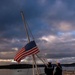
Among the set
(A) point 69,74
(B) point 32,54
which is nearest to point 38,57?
(B) point 32,54

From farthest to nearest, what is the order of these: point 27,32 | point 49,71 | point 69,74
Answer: point 69,74 → point 49,71 → point 27,32

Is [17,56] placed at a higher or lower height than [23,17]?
lower

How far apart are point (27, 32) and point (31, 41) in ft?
3.05

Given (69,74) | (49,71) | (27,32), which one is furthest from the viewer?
(69,74)

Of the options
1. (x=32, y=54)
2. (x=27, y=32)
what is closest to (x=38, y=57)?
(x=32, y=54)

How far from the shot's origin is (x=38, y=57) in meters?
22.2

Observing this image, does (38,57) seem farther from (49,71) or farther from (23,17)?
(23,17)

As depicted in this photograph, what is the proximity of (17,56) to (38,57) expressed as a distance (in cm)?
157

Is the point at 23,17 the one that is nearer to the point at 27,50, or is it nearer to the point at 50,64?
the point at 27,50

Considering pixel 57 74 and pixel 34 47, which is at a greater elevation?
pixel 34 47

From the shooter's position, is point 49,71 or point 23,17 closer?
point 23,17

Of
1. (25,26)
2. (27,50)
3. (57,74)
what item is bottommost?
(57,74)

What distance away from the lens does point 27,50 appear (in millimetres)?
21703

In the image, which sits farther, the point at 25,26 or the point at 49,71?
the point at 49,71
